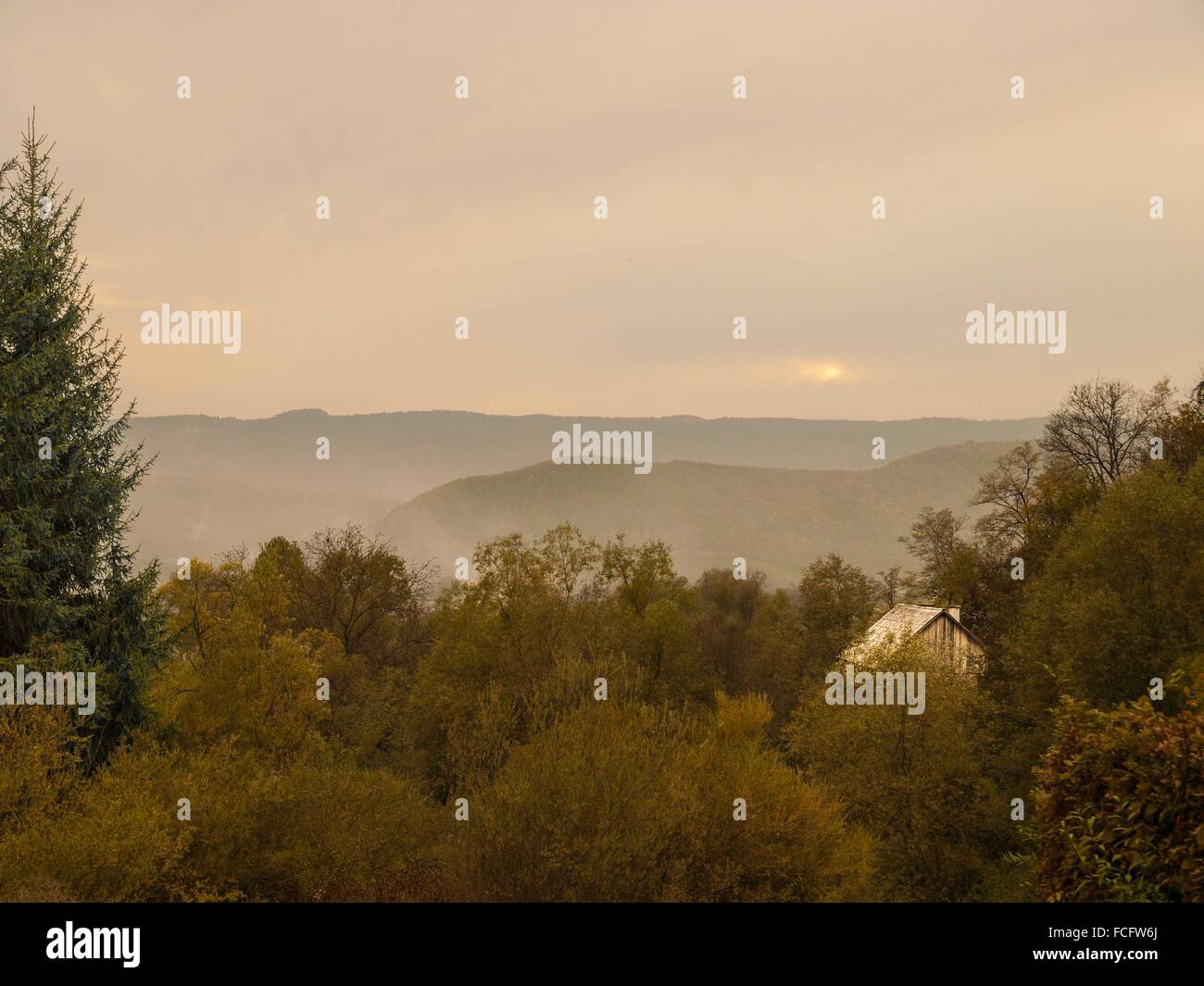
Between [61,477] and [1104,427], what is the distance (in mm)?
42510

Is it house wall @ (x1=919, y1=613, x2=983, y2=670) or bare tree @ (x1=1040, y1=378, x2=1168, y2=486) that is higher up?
bare tree @ (x1=1040, y1=378, x2=1168, y2=486)

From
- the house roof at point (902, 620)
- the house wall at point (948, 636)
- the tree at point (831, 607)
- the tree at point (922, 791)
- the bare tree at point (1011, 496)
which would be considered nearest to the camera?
the tree at point (922, 791)

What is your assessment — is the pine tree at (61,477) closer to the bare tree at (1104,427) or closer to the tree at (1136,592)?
the tree at (1136,592)

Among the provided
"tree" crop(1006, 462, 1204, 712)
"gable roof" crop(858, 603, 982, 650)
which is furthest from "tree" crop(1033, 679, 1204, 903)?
"gable roof" crop(858, 603, 982, 650)

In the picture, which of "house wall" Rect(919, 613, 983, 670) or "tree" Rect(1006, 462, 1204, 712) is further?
"house wall" Rect(919, 613, 983, 670)

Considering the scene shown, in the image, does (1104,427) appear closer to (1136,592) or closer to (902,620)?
(902,620)

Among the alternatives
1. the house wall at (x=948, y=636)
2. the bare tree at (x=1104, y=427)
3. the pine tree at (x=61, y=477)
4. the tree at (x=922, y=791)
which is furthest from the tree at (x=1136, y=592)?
the pine tree at (x=61, y=477)

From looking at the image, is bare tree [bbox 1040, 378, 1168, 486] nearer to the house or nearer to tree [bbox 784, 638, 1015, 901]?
the house

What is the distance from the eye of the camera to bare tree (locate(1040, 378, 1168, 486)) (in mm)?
42844

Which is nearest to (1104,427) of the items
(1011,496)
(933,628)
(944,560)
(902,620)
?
(1011,496)

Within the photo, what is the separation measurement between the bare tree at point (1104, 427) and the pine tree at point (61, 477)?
39.1 meters

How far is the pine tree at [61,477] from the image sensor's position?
20.1m

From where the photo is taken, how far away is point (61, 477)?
21.0 m

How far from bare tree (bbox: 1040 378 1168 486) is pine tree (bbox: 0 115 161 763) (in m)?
39.1
